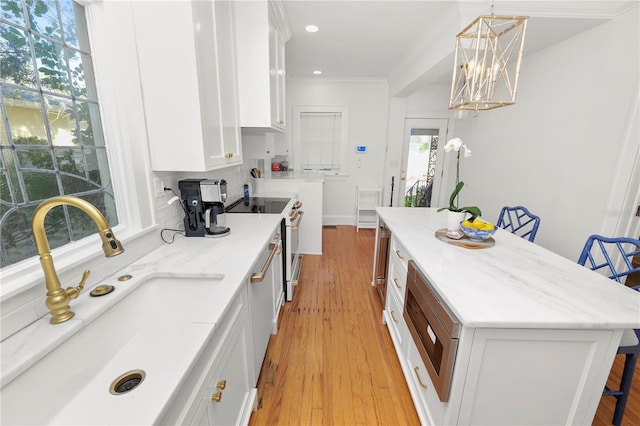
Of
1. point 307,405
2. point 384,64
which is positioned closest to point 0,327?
point 307,405

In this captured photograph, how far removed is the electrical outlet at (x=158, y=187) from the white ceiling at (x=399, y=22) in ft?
5.92

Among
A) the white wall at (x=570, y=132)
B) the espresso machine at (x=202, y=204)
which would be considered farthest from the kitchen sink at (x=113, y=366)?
the white wall at (x=570, y=132)

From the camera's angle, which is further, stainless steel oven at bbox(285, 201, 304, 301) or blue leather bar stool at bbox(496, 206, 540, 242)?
stainless steel oven at bbox(285, 201, 304, 301)

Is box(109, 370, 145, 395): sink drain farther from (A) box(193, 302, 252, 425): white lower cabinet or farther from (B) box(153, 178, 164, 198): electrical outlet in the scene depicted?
(B) box(153, 178, 164, 198): electrical outlet

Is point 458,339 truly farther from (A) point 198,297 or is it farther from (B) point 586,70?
(B) point 586,70

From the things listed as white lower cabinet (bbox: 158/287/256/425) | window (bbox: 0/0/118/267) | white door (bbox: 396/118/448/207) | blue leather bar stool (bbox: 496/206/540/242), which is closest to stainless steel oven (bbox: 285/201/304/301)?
white lower cabinet (bbox: 158/287/256/425)

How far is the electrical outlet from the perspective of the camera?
1.43 meters

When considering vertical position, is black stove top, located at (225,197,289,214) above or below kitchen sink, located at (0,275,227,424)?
above

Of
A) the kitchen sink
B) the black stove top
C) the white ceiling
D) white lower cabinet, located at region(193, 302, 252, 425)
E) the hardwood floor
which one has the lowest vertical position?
the hardwood floor

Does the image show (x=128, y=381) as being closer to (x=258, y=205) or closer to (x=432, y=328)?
(x=432, y=328)

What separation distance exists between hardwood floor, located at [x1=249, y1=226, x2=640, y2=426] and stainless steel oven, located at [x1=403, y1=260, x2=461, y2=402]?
51 cm

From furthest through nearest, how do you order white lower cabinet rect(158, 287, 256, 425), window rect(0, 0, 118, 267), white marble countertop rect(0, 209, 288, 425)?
window rect(0, 0, 118, 267) → white lower cabinet rect(158, 287, 256, 425) → white marble countertop rect(0, 209, 288, 425)

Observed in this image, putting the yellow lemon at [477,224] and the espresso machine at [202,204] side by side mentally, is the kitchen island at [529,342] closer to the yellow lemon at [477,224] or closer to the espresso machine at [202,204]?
the yellow lemon at [477,224]

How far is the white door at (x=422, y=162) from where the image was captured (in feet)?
15.4
